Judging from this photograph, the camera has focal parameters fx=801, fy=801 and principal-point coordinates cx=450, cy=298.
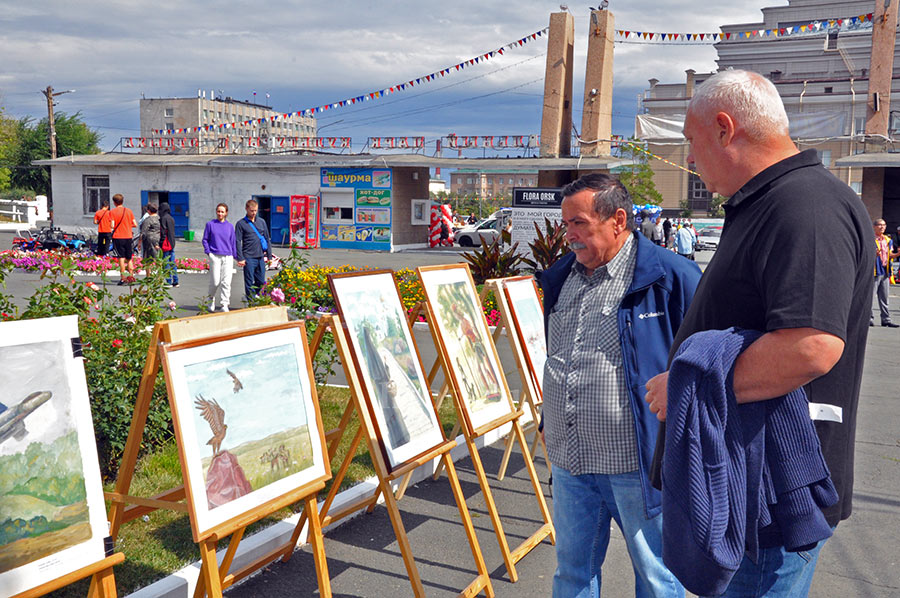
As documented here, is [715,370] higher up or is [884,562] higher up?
[715,370]

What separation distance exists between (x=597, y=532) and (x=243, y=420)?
150cm

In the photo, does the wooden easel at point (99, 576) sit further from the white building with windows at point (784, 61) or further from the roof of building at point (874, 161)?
the white building with windows at point (784, 61)

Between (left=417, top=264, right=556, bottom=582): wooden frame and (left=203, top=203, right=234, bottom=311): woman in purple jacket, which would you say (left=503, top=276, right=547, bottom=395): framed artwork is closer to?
(left=417, top=264, right=556, bottom=582): wooden frame

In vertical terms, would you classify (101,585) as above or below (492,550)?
above

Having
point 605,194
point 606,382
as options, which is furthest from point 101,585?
point 605,194

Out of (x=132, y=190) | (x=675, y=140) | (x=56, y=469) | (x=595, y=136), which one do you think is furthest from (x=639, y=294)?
(x=132, y=190)

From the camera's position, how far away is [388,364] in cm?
414

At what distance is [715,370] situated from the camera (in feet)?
6.18

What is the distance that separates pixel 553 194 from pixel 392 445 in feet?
50.4

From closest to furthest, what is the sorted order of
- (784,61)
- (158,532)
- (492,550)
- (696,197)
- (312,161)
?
(158,532) < (492,550) < (312,161) < (784,61) < (696,197)

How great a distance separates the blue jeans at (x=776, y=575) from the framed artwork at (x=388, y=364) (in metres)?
1.93

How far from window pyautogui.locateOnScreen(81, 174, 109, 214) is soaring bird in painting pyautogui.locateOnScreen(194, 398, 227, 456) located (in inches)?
1644

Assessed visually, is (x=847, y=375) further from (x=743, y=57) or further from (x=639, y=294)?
(x=743, y=57)

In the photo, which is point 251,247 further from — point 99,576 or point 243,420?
point 99,576
